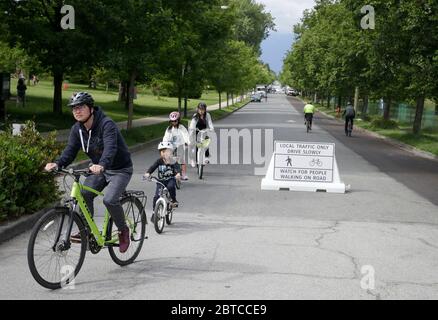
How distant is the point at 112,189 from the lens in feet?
20.6

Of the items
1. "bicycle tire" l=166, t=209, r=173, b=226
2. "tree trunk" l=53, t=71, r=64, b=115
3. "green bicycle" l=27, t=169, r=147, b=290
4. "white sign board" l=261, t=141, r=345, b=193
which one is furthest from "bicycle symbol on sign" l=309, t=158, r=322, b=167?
"tree trunk" l=53, t=71, r=64, b=115

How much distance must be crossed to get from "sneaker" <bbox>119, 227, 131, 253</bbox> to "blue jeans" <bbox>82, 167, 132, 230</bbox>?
7 cm

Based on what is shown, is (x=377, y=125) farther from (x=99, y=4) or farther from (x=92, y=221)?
(x=92, y=221)

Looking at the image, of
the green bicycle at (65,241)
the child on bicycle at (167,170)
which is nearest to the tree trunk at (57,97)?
the child on bicycle at (167,170)

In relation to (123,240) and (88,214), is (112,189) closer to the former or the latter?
(88,214)

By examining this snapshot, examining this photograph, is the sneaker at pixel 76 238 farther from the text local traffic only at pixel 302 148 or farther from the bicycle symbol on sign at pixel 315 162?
the bicycle symbol on sign at pixel 315 162

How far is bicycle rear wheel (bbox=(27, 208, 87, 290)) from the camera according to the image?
5574 mm

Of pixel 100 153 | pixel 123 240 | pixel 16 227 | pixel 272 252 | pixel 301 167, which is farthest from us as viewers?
pixel 301 167

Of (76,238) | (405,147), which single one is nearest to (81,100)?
(76,238)

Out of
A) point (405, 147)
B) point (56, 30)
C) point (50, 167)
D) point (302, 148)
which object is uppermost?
point (56, 30)

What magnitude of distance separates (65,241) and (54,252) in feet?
0.48

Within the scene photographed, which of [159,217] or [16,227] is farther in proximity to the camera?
[159,217]

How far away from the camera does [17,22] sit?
2495 cm

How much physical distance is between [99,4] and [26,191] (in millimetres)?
14052
